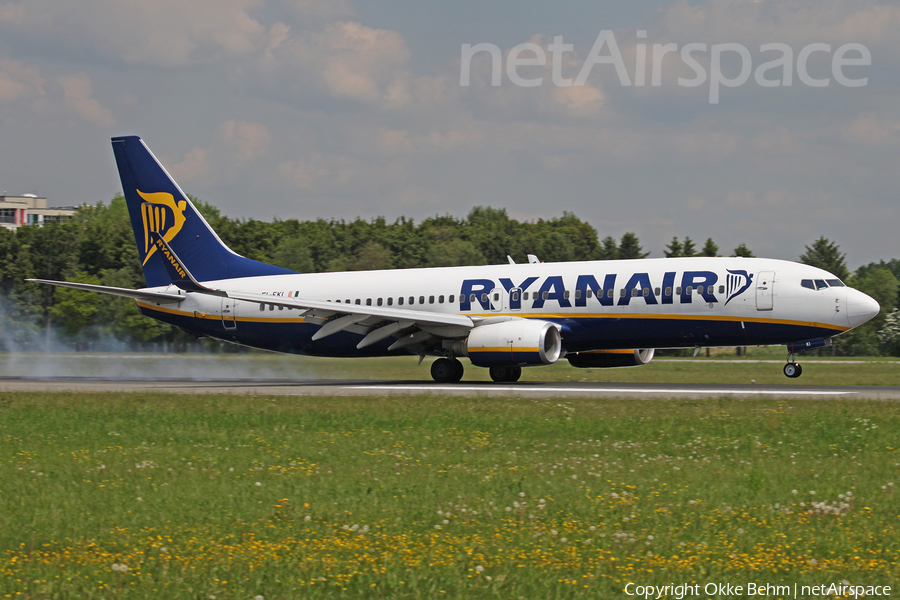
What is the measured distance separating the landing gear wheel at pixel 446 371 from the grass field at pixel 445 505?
12.8 meters

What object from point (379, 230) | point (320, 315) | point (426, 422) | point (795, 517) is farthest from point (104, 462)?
point (379, 230)

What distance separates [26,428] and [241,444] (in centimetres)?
495

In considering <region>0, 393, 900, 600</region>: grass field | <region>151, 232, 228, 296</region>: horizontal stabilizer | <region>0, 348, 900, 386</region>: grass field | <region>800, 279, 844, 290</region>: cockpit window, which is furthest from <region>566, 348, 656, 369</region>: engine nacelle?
<region>0, 393, 900, 600</region>: grass field

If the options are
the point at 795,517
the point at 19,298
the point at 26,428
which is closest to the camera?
the point at 795,517

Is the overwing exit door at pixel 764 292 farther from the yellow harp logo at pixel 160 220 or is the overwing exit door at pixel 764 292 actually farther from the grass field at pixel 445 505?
the yellow harp logo at pixel 160 220

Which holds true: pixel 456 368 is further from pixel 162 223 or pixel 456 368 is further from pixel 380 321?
pixel 162 223

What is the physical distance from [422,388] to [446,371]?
3006mm

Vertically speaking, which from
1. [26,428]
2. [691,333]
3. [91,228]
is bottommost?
[26,428]

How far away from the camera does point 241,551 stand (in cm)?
787

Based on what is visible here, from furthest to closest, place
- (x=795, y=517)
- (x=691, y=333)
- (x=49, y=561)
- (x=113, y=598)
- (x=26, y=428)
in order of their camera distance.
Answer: (x=691, y=333)
(x=26, y=428)
(x=795, y=517)
(x=49, y=561)
(x=113, y=598)

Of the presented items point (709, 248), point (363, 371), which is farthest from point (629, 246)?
point (363, 371)

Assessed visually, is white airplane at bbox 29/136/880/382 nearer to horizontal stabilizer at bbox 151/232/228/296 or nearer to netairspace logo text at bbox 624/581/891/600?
horizontal stabilizer at bbox 151/232/228/296

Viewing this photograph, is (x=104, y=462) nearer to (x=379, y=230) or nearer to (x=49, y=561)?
(x=49, y=561)

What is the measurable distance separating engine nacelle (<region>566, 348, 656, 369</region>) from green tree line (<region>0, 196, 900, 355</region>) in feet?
90.6
